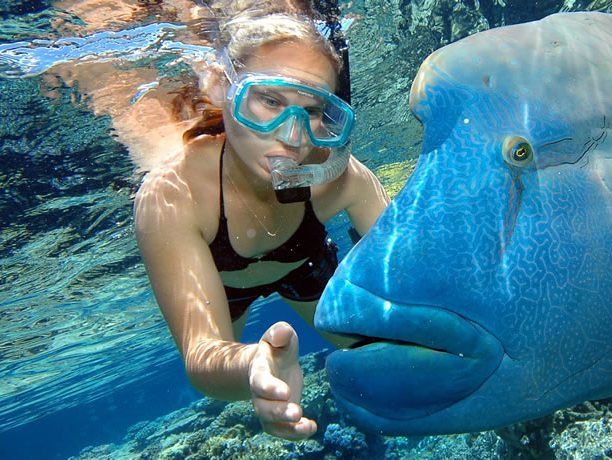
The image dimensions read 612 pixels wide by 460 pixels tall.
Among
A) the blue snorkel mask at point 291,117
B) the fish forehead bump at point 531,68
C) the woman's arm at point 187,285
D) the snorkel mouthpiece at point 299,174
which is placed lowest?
the woman's arm at point 187,285

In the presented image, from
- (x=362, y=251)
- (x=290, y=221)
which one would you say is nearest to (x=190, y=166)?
(x=290, y=221)

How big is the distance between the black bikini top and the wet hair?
81 cm

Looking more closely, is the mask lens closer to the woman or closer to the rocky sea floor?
the woman

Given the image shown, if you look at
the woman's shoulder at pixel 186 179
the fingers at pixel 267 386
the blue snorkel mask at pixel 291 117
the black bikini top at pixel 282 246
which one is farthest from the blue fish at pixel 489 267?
the black bikini top at pixel 282 246

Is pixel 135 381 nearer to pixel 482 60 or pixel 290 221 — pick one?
pixel 290 221

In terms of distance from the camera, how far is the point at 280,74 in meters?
3.14

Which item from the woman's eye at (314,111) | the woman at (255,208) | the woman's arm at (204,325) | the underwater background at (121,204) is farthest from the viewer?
the underwater background at (121,204)

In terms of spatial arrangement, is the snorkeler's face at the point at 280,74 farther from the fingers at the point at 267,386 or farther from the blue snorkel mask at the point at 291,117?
the fingers at the point at 267,386

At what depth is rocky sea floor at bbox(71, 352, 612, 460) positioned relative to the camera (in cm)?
491

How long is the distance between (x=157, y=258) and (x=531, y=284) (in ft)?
6.77

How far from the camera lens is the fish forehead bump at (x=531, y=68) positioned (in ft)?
4.75

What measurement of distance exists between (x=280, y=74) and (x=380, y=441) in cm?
926

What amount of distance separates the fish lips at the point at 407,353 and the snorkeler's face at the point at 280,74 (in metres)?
1.84

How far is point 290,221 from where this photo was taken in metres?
3.94
